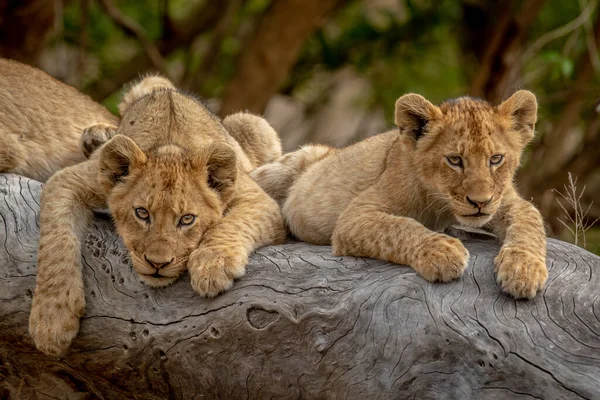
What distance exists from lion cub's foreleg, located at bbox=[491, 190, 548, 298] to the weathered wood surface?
9 centimetres

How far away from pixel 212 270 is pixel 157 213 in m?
0.46

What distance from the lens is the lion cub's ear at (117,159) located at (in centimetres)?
569

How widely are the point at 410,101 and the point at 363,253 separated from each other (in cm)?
96

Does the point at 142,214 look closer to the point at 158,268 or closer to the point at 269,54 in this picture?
the point at 158,268

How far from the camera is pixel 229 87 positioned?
11398 millimetres

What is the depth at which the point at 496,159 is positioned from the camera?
216 inches

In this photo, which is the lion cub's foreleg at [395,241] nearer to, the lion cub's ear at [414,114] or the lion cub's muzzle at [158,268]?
the lion cub's ear at [414,114]

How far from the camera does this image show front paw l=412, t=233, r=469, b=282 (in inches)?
200

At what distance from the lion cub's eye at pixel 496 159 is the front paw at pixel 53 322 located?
252cm

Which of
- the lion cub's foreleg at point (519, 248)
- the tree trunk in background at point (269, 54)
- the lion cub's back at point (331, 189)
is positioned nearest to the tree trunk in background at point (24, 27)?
the tree trunk in background at point (269, 54)

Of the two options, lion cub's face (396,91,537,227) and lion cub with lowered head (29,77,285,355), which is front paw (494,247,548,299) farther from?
lion cub with lowered head (29,77,285,355)

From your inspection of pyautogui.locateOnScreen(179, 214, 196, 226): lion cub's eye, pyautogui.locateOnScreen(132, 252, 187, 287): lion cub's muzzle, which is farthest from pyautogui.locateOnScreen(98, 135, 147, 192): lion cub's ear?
pyautogui.locateOnScreen(132, 252, 187, 287): lion cub's muzzle

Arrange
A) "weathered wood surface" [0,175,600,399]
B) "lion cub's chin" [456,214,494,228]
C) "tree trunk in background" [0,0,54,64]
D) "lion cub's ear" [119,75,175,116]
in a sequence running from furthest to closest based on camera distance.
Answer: "tree trunk in background" [0,0,54,64] → "lion cub's ear" [119,75,175,116] → "lion cub's chin" [456,214,494,228] → "weathered wood surface" [0,175,600,399]

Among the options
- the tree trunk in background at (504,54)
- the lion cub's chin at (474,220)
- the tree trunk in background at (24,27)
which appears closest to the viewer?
the lion cub's chin at (474,220)
